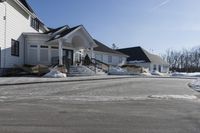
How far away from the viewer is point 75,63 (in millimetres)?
33156

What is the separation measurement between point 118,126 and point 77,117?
142 cm

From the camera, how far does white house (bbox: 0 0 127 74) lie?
24.7 metres

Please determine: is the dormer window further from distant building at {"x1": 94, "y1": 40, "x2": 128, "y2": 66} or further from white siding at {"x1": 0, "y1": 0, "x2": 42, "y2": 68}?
distant building at {"x1": 94, "y1": 40, "x2": 128, "y2": 66}

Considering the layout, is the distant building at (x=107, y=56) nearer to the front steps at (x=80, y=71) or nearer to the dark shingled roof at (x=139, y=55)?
the dark shingled roof at (x=139, y=55)

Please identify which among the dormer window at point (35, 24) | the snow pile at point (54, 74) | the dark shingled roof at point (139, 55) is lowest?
the snow pile at point (54, 74)

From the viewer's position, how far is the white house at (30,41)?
2467cm

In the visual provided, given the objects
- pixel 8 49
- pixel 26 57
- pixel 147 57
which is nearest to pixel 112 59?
pixel 147 57

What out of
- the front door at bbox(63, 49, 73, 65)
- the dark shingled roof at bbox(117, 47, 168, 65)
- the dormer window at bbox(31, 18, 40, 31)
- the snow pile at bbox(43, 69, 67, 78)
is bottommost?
the snow pile at bbox(43, 69, 67, 78)

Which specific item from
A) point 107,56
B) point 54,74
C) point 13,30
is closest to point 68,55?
point 13,30

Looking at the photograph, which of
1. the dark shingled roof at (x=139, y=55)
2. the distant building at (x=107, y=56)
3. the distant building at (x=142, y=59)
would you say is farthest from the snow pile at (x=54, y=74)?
the dark shingled roof at (x=139, y=55)

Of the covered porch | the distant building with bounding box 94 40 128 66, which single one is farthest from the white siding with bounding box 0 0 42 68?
the distant building with bounding box 94 40 128 66

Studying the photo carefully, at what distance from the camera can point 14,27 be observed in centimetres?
2675

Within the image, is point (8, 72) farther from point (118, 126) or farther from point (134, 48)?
point (134, 48)

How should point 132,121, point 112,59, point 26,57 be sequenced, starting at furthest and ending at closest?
1. point 112,59
2. point 26,57
3. point 132,121
